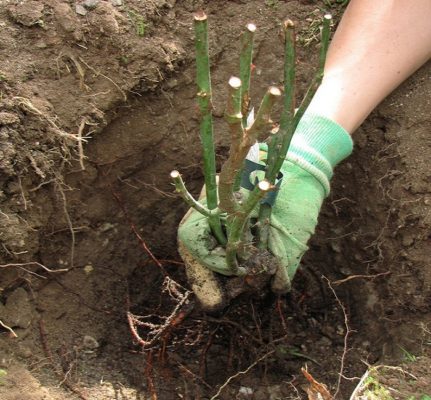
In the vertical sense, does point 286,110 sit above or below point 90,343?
above

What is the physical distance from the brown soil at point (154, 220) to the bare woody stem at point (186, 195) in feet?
1.42

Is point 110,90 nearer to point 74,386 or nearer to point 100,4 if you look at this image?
point 100,4

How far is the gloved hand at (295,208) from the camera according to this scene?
1.27 metres

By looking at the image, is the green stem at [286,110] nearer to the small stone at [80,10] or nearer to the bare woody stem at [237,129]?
the bare woody stem at [237,129]

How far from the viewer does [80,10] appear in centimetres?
144

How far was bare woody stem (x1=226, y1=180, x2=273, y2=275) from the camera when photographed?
875 mm

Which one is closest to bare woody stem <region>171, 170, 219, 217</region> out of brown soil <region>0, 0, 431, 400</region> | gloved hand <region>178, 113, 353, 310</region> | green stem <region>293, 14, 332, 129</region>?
gloved hand <region>178, 113, 353, 310</region>

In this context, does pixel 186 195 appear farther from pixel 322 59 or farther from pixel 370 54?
pixel 370 54

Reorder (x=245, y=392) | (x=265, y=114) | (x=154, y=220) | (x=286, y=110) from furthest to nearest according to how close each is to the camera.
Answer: (x=154, y=220) < (x=245, y=392) < (x=286, y=110) < (x=265, y=114)

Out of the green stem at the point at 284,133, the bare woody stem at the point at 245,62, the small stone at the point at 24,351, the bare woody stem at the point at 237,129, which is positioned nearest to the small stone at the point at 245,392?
the green stem at the point at 284,133

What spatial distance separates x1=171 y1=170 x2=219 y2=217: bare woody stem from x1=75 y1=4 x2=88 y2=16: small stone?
0.63 meters

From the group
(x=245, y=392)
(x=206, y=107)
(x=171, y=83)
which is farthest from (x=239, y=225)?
Answer: (x=171, y=83)

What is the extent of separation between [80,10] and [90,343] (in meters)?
0.84

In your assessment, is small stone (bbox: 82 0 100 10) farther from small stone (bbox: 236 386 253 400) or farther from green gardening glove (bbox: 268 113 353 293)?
small stone (bbox: 236 386 253 400)
